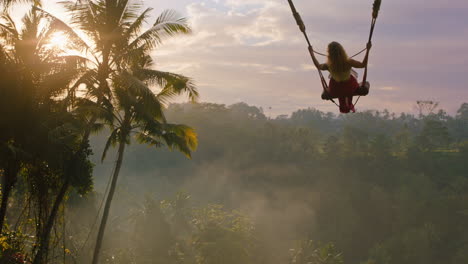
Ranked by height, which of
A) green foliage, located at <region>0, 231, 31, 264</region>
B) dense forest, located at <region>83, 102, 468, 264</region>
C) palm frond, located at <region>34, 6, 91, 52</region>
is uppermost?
palm frond, located at <region>34, 6, 91, 52</region>

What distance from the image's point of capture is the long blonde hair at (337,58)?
5.90 metres

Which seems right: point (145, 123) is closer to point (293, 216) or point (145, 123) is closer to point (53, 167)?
point (53, 167)

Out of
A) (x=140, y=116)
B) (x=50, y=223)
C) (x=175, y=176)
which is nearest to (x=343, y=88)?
(x=50, y=223)

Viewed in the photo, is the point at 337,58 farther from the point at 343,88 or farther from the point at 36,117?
the point at 36,117

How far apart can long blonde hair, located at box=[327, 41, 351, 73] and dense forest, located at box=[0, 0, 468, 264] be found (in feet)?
17.2

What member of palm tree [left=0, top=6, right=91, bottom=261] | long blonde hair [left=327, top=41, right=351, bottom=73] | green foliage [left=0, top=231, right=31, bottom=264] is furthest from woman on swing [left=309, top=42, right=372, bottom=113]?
green foliage [left=0, top=231, right=31, bottom=264]

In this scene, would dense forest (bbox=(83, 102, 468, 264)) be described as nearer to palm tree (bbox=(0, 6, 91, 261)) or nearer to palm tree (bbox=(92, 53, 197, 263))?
palm tree (bbox=(92, 53, 197, 263))

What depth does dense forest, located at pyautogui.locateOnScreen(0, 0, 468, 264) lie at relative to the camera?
9431 mm

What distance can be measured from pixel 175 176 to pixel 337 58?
8731cm

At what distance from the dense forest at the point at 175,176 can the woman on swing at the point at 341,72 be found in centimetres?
520

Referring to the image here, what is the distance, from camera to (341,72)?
631 centimetres

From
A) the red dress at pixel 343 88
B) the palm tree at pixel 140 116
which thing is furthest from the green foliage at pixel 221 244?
the red dress at pixel 343 88

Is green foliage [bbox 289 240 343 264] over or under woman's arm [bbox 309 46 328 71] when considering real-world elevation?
under

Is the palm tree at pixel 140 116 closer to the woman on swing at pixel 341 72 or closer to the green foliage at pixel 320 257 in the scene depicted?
the woman on swing at pixel 341 72
